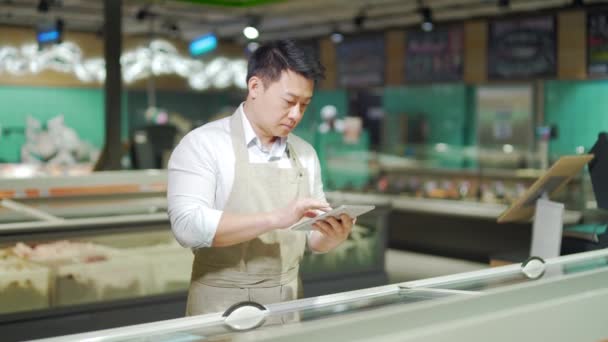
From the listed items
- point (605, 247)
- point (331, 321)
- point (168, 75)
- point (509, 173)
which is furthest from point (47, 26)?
point (331, 321)

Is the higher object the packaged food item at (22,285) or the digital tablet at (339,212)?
the digital tablet at (339,212)

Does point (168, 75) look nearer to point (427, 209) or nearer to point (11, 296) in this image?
point (427, 209)

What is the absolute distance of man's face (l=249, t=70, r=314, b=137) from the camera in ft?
7.75

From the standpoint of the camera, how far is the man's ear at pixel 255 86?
2.41 m

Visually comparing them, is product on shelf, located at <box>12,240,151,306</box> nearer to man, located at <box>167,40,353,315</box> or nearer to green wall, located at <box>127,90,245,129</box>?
man, located at <box>167,40,353,315</box>

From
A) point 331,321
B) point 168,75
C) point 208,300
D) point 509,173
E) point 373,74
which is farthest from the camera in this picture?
point 168,75

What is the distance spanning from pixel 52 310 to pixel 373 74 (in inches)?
328

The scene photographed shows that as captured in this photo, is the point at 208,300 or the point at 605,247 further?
the point at 605,247

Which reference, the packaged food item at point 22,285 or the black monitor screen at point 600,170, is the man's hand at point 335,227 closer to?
the black monitor screen at point 600,170

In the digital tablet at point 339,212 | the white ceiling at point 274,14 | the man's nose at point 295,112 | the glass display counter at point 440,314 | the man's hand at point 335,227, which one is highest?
the white ceiling at point 274,14

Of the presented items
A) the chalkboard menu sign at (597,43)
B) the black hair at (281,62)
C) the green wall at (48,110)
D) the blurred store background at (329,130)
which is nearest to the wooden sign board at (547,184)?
the blurred store background at (329,130)

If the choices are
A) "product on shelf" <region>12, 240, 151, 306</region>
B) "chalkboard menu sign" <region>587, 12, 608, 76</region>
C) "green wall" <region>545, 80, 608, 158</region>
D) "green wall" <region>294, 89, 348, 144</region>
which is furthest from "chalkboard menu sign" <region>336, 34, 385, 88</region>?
"product on shelf" <region>12, 240, 151, 306</region>

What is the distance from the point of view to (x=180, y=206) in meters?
2.25

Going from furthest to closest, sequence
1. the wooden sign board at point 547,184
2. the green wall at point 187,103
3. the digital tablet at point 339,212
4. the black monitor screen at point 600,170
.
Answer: the green wall at point 187,103 → the black monitor screen at point 600,170 → the wooden sign board at point 547,184 → the digital tablet at point 339,212
